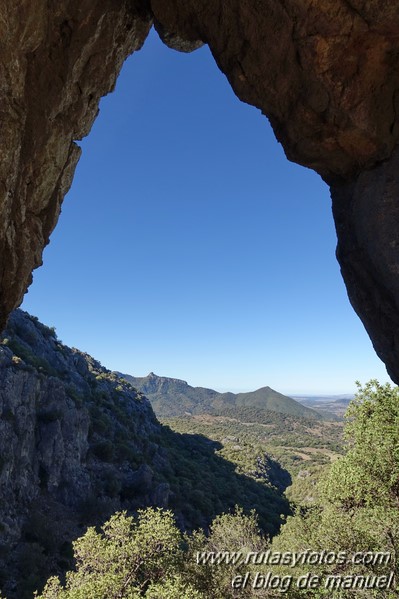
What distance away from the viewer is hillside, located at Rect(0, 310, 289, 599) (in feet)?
138

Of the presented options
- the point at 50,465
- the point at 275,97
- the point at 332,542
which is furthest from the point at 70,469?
the point at 275,97

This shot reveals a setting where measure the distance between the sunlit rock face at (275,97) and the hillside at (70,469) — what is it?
41359 mm

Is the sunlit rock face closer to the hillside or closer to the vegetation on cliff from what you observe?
the vegetation on cliff

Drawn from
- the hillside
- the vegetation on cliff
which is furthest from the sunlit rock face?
the hillside

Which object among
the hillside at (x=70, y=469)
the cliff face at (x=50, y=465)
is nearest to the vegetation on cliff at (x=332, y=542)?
the hillside at (x=70, y=469)

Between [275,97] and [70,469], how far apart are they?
6072 cm

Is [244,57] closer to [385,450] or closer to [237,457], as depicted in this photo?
[385,450]

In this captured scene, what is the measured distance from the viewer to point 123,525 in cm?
2267

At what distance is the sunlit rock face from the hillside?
1628 inches

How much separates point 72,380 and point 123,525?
6652cm

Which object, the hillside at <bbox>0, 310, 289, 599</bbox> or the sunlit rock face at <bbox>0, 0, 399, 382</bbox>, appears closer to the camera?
the sunlit rock face at <bbox>0, 0, 399, 382</bbox>

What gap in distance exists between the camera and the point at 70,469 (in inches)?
2183

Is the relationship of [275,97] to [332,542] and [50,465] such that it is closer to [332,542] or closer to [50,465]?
[332,542]

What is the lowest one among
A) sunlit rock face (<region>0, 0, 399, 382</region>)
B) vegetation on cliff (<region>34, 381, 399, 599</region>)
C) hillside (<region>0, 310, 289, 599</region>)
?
hillside (<region>0, 310, 289, 599</region>)
